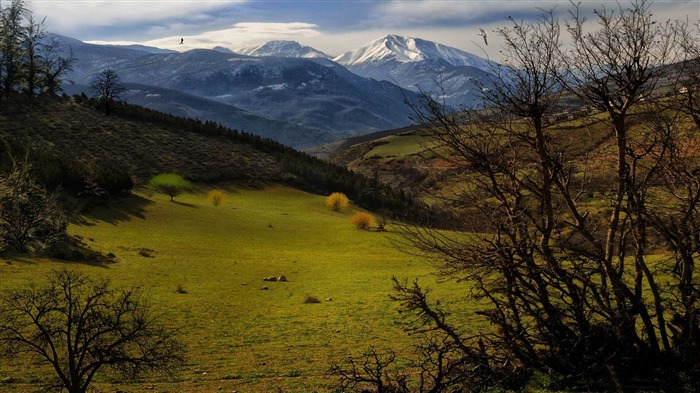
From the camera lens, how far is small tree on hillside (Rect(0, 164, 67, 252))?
34625mm

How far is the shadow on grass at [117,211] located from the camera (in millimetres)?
53259

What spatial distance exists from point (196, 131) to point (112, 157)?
108 ft

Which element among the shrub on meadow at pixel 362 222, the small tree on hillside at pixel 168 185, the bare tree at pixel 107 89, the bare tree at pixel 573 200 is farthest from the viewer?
the bare tree at pixel 107 89

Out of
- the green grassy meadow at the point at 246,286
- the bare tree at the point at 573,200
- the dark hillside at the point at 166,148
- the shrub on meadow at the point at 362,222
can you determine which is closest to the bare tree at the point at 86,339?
the green grassy meadow at the point at 246,286

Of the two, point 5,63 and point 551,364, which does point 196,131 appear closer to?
A: point 5,63

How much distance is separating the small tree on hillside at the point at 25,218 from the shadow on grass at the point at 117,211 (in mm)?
12550

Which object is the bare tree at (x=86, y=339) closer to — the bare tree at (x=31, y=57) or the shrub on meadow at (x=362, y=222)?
the shrub on meadow at (x=362, y=222)

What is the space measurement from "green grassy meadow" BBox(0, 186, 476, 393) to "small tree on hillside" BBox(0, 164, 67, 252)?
3.09 metres

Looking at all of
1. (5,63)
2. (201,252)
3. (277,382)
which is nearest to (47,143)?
(5,63)

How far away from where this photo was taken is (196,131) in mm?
129250

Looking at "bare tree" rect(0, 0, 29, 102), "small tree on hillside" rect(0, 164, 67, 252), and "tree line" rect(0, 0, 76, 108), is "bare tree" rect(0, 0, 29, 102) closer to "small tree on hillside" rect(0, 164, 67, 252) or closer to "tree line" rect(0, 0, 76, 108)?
"tree line" rect(0, 0, 76, 108)

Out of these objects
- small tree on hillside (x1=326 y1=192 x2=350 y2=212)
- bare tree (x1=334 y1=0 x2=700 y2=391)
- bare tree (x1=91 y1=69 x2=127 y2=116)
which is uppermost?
bare tree (x1=91 y1=69 x2=127 y2=116)

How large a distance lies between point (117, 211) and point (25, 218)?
24.8m

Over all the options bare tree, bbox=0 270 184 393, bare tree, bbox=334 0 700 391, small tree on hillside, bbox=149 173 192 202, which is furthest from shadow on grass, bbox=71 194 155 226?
bare tree, bbox=334 0 700 391
